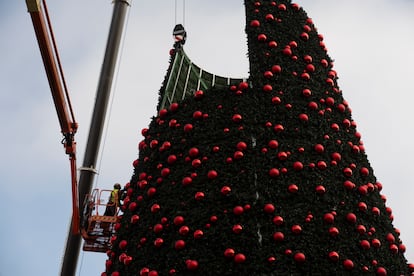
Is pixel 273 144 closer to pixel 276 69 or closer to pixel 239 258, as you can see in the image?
pixel 276 69

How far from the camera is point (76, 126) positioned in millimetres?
10867

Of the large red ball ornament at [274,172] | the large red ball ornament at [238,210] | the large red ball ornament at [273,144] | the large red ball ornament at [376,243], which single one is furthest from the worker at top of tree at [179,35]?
the large red ball ornament at [376,243]

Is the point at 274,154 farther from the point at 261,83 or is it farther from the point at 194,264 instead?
the point at 194,264

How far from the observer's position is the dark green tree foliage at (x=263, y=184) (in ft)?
18.3

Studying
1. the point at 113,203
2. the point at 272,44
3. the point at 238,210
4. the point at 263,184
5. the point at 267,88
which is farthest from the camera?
the point at 113,203

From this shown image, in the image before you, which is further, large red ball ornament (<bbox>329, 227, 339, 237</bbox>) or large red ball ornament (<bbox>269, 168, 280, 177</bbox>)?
large red ball ornament (<bbox>269, 168, 280, 177</bbox>)

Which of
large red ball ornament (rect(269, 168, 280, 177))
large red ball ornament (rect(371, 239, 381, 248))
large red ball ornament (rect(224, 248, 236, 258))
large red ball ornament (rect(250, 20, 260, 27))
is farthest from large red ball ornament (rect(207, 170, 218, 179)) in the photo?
large red ball ornament (rect(250, 20, 260, 27))

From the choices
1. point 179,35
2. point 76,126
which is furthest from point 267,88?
point 76,126

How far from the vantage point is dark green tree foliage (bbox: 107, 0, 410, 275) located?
5586 millimetres

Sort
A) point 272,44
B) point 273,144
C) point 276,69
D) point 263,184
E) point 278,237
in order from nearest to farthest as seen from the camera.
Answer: point 278,237 → point 263,184 → point 273,144 → point 276,69 → point 272,44

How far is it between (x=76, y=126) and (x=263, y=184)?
6.07 meters

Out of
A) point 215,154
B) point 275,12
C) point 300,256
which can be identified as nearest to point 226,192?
point 215,154

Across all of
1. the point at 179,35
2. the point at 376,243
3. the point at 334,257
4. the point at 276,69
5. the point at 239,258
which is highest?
the point at 179,35

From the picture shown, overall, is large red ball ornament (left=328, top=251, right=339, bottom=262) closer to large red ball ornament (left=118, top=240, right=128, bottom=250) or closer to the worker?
large red ball ornament (left=118, top=240, right=128, bottom=250)
